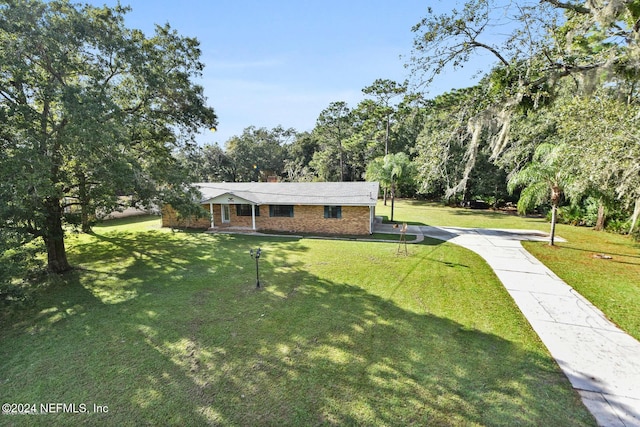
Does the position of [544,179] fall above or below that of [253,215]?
above

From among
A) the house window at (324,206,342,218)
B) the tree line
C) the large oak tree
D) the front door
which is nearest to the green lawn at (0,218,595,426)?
the tree line

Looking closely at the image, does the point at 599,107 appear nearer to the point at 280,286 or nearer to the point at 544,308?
the point at 544,308

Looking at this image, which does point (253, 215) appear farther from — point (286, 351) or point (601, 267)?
point (601, 267)

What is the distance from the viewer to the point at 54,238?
9109mm

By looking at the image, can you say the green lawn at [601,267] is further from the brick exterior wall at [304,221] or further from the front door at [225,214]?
the front door at [225,214]

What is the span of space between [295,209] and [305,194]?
1.21 metres

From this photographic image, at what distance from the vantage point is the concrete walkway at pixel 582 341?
13.1 feet

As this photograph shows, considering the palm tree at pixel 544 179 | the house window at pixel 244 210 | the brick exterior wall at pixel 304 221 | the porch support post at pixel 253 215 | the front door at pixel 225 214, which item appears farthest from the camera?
the front door at pixel 225 214

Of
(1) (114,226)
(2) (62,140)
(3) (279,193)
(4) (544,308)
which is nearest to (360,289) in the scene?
(4) (544,308)

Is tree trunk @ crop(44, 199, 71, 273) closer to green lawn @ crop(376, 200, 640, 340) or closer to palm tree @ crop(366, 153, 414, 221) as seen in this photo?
green lawn @ crop(376, 200, 640, 340)

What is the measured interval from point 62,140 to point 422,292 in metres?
10.7

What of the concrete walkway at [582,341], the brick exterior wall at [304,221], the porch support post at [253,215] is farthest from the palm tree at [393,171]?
the concrete walkway at [582,341]

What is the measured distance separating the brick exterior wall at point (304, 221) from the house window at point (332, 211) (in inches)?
6.7

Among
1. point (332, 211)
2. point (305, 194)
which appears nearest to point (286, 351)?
point (332, 211)
